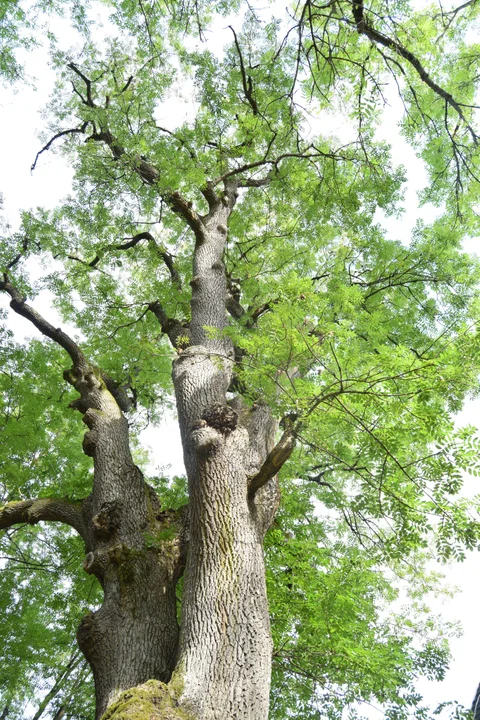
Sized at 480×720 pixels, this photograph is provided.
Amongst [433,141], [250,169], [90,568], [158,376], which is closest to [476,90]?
[433,141]

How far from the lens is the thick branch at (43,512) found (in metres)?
4.13

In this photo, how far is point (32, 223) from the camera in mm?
7781

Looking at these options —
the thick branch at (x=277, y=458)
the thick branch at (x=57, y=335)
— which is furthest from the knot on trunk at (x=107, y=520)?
the thick branch at (x=57, y=335)

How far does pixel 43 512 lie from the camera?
4.21m

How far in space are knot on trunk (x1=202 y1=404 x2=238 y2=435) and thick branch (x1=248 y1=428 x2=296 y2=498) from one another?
574 mm

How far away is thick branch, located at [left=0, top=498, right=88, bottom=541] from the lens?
163 inches

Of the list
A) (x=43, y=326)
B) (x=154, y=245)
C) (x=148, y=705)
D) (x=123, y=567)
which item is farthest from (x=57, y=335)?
(x=148, y=705)

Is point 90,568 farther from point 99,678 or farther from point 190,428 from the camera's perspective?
point 190,428

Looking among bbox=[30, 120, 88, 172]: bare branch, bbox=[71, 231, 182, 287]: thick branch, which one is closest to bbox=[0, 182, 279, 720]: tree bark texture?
bbox=[71, 231, 182, 287]: thick branch

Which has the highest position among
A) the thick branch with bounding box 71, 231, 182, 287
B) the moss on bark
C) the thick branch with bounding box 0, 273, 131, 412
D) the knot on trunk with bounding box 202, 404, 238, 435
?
the thick branch with bounding box 71, 231, 182, 287

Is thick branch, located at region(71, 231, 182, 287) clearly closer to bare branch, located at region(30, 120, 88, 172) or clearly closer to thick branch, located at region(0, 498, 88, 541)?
bare branch, located at region(30, 120, 88, 172)

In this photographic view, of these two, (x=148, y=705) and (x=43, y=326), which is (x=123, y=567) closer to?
(x=148, y=705)

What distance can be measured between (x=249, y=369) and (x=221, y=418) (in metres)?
0.49

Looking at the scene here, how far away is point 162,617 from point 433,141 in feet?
21.9
